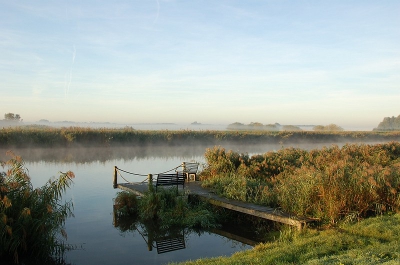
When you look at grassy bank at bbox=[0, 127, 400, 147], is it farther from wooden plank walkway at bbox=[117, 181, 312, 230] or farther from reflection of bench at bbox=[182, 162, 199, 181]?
wooden plank walkway at bbox=[117, 181, 312, 230]

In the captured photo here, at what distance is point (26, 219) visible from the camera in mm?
8438

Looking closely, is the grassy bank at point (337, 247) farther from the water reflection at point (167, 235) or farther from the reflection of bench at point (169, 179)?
the reflection of bench at point (169, 179)

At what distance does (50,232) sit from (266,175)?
9.65 meters

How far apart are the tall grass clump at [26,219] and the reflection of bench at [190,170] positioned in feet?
28.4

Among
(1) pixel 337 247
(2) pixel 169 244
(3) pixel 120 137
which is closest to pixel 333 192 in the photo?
(1) pixel 337 247

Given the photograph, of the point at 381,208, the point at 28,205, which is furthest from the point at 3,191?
the point at 381,208

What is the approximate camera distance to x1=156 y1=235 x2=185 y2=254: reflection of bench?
10.3 meters

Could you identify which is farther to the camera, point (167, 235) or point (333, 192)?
point (167, 235)

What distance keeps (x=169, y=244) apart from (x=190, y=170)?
754cm

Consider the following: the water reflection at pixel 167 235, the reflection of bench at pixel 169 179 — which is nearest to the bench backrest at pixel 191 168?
the reflection of bench at pixel 169 179

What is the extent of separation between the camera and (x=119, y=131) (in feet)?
150

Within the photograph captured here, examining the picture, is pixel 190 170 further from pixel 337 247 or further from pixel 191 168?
pixel 337 247

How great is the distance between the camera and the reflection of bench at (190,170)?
1767 cm

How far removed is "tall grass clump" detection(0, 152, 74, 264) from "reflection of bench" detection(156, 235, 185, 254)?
8.16 ft
